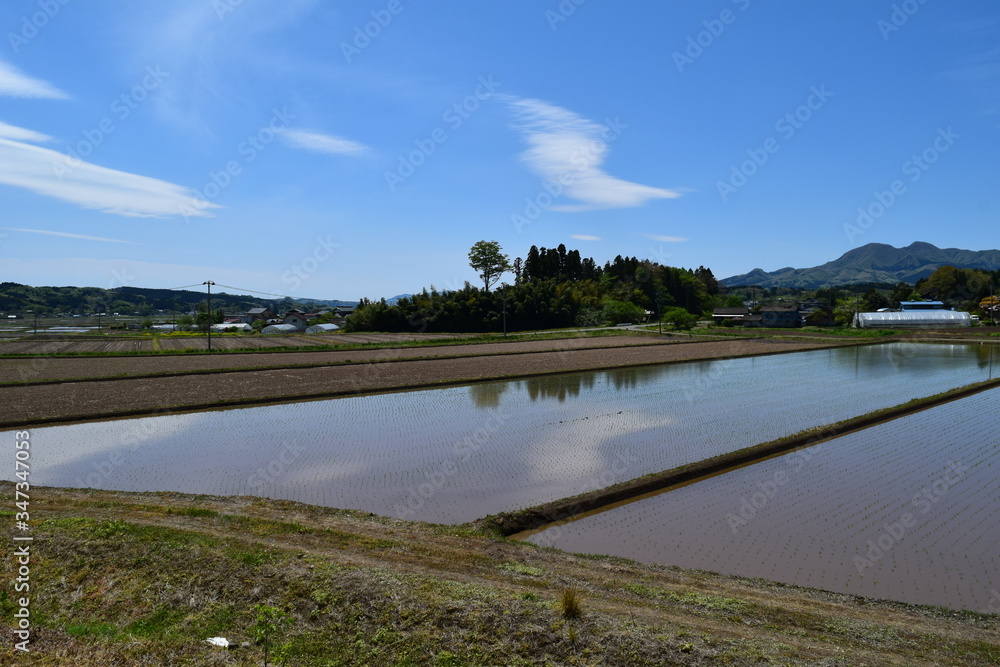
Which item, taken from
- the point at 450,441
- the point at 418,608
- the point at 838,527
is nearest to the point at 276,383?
the point at 450,441

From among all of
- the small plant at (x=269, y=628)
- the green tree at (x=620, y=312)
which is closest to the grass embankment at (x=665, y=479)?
the small plant at (x=269, y=628)

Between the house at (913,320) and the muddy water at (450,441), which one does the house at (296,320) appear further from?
the house at (913,320)

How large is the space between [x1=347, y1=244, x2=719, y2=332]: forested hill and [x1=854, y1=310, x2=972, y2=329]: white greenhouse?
23.4 meters

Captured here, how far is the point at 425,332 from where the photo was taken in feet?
188

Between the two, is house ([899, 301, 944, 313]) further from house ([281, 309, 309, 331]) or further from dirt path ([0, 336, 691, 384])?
house ([281, 309, 309, 331])

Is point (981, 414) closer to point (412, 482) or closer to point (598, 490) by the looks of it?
point (598, 490)

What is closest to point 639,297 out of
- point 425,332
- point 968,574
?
point 425,332

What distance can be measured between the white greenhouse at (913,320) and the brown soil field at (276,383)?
40.5 m

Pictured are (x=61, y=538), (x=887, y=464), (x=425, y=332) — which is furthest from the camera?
(x=425, y=332)

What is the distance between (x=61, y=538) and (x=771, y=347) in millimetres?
42662

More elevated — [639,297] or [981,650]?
[639,297]

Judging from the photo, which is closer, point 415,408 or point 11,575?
point 11,575

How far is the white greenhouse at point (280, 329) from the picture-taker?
225 feet

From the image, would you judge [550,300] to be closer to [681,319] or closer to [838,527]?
[681,319]
